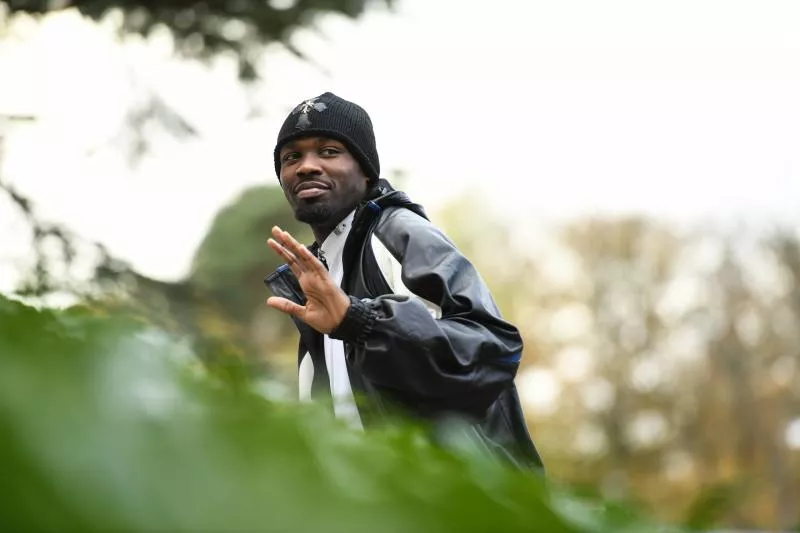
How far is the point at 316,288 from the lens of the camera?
8.18ft

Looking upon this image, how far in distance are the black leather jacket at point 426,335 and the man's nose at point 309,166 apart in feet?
0.59

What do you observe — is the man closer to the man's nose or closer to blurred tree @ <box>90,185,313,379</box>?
the man's nose

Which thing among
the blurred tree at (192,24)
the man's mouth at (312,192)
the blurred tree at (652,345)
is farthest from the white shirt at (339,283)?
the blurred tree at (652,345)

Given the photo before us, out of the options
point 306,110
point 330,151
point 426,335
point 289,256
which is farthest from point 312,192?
point 426,335

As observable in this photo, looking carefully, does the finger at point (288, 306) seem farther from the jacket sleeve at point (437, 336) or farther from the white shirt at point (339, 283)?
the white shirt at point (339, 283)

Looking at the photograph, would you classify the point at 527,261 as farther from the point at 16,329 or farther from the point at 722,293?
the point at 16,329

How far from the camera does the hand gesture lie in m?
2.48

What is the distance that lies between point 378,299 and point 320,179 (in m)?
0.67

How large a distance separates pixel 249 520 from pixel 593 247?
3288cm

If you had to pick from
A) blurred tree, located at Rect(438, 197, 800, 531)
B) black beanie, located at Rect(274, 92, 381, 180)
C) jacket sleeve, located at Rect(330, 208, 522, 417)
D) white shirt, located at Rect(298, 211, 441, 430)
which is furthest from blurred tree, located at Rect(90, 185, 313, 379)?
blurred tree, located at Rect(438, 197, 800, 531)

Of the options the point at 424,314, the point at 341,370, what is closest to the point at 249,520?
the point at 424,314

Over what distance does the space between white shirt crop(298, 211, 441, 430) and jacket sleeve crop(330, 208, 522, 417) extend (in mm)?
91

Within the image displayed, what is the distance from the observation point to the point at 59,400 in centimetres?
36

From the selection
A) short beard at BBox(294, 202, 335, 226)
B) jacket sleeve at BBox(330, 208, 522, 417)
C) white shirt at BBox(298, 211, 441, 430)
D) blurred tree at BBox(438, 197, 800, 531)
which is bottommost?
jacket sleeve at BBox(330, 208, 522, 417)
